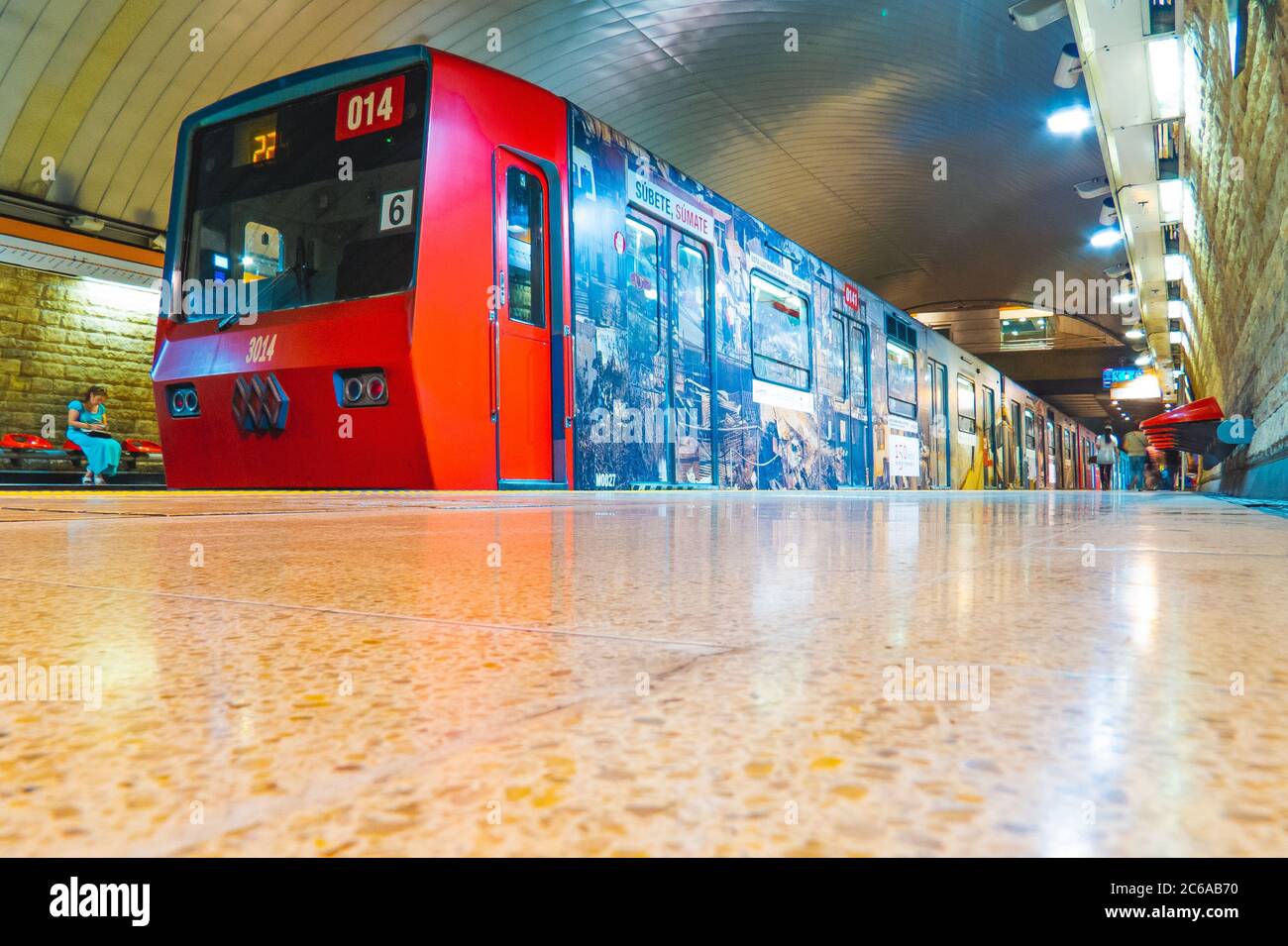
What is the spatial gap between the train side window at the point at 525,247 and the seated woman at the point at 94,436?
278 inches

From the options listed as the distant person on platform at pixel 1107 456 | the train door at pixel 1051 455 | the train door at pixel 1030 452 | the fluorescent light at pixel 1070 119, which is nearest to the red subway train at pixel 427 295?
the fluorescent light at pixel 1070 119

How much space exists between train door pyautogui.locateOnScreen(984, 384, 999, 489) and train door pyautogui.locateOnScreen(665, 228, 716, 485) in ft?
29.2

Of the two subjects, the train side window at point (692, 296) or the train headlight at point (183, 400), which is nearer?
the train headlight at point (183, 400)

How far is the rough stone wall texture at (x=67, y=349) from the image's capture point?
9.76 metres

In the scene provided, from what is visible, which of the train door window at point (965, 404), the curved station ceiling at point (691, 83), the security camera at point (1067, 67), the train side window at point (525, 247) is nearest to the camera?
the train side window at point (525, 247)

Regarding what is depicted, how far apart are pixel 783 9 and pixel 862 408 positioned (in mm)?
4747

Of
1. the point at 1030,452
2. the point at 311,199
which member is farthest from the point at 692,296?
the point at 1030,452

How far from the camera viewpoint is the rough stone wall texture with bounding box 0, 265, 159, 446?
32.0ft

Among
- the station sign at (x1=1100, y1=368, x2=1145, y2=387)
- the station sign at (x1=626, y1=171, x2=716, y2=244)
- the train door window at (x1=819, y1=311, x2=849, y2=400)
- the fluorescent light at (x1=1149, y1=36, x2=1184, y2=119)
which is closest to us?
the station sign at (x1=626, y1=171, x2=716, y2=244)

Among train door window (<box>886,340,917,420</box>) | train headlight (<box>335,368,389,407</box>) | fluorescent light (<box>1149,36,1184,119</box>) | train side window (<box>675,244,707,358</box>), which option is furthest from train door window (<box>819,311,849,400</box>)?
train headlight (<box>335,368,389,407</box>)

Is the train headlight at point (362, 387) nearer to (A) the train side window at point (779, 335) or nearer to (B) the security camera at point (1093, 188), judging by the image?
(A) the train side window at point (779, 335)

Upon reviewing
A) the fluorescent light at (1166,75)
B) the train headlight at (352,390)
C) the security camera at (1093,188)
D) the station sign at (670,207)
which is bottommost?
the train headlight at (352,390)

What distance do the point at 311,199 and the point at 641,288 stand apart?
1871 millimetres

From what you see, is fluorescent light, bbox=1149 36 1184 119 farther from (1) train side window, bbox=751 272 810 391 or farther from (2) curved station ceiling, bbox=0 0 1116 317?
(1) train side window, bbox=751 272 810 391
